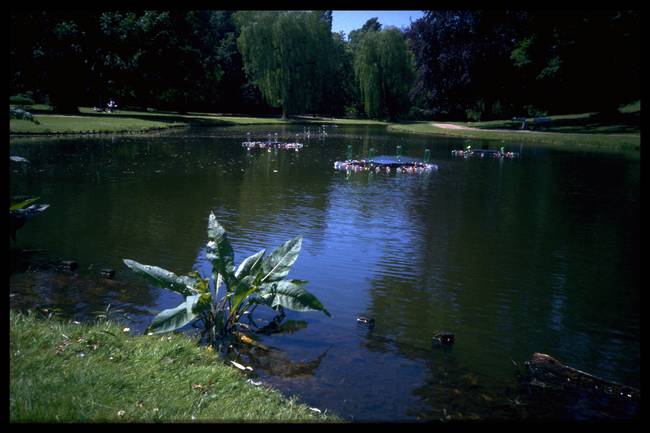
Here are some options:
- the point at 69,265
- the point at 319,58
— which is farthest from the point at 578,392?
the point at 319,58

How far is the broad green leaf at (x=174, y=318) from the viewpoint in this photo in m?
4.56

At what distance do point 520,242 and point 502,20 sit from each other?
32.9 metres

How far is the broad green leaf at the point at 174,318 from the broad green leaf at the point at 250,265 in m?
0.75

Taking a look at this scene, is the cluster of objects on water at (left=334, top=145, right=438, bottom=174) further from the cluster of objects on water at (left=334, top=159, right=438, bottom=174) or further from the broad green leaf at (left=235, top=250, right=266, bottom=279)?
the broad green leaf at (left=235, top=250, right=266, bottom=279)

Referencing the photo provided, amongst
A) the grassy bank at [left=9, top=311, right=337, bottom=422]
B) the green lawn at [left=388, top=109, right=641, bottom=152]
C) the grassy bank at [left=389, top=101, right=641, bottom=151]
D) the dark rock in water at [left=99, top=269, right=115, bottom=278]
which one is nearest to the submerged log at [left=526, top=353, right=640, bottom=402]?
the grassy bank at [left=9, top=311, right=337, bottom=422]

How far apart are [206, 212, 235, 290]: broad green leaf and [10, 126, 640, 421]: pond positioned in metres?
0.71

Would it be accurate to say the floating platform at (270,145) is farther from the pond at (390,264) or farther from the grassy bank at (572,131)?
the grassy bank at (572,131)

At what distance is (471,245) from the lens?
9.30 m

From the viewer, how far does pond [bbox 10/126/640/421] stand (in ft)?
16.1

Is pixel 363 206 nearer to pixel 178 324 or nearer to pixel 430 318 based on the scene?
pixel 430 318

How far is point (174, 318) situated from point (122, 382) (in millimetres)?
943

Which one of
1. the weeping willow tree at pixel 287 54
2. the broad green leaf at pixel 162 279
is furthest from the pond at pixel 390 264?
the weeping willow tree at pixel 287 54

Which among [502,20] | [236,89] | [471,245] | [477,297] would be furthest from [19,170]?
[236,89]

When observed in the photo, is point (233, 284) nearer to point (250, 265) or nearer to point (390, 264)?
point (250, 265)
